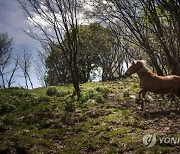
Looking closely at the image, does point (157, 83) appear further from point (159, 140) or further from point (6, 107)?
point (6, 107)

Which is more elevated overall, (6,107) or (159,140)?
(6,107)

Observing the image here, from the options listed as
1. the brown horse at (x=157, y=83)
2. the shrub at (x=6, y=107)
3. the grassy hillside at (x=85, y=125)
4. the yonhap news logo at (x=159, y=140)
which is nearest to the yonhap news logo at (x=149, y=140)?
the yonhap news logo at (x=159, y=140)

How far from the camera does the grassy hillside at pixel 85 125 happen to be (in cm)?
1006

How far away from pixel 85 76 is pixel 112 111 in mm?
44560

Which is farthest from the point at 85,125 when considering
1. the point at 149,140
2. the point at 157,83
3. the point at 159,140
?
the point at 157,83

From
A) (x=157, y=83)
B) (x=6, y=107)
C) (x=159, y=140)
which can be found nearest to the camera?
(x=159, y=140)

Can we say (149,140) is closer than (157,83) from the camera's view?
Yes

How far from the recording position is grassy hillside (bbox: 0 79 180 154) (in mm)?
10062

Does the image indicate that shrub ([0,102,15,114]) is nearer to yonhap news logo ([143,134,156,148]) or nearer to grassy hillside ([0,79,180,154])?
grassy hillside ([0,79,180,154])

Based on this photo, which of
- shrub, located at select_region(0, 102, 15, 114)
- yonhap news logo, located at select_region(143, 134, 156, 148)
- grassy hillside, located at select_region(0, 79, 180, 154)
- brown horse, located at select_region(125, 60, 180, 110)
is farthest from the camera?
shrub, located at select_region(0, 102, 15, 114)

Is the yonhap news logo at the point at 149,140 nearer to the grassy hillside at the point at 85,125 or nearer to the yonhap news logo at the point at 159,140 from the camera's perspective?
the yonhap news logo at the point at 159,140

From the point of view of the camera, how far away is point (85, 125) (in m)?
12.7

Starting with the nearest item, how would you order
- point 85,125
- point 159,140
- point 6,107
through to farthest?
1. point 159,140
2. point 85,125
3. point 6,107

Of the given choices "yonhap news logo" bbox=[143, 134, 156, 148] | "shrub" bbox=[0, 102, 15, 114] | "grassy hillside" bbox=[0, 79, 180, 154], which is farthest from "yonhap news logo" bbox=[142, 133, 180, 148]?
"shrub" bbox=[0, 102, 15, 114]
